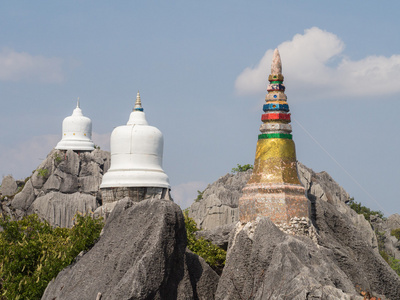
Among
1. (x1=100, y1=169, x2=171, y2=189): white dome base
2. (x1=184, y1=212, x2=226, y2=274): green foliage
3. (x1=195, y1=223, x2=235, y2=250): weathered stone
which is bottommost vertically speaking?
(x1=184, y1=212, x2=226, y2=274): green foliage

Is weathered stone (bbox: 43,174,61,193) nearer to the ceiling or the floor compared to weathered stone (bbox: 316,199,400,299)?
nearer to the ceiling

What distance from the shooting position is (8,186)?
6159cm

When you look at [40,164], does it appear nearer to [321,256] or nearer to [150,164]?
[150,164]

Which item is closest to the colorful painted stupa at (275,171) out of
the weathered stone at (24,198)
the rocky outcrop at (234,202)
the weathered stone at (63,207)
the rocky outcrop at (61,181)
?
the rocky outcrop at (234,202)

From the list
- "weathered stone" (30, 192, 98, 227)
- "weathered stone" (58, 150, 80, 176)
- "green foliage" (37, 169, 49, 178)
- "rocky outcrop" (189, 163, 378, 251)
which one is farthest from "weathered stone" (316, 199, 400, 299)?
"green foliage" (37, 169, 49, 178)

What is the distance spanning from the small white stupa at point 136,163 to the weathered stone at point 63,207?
32.9 ft

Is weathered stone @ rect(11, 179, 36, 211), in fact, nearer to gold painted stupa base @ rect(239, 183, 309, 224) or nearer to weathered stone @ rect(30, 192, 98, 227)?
weathered stone @ rect(30, 192, 98, 227)

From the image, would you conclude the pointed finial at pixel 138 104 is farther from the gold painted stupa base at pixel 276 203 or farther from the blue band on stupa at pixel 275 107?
the gold painted stupa base at pixel 276 203

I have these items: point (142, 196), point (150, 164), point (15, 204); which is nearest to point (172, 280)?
point (142, 196)

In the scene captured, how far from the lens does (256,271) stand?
716 inches

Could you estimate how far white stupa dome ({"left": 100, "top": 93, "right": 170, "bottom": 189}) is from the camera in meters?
41.2

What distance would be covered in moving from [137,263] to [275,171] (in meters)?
6.03

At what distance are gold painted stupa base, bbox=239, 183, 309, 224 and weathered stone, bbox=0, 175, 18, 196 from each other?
44816mm

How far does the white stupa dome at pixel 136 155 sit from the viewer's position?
41219mm
